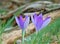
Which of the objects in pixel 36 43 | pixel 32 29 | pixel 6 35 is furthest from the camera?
pixel 32 29

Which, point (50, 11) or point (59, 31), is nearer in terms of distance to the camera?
point (59, 31)

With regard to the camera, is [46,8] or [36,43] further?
[46,8]

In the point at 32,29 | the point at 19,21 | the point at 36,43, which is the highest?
the point at 19,21

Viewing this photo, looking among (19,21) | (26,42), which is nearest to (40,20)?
(19,21)

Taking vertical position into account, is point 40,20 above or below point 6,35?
above

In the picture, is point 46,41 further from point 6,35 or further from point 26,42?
point 6,35

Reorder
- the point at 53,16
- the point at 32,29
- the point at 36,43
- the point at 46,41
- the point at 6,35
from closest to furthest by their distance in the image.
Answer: the point at 36,43 < the point at 46,41 < the point at 6,35 < the point at 32,29 < the point at 53,16

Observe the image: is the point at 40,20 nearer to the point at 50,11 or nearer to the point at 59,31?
the point at 59,31

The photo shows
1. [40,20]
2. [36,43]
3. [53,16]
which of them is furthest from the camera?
[53,16]

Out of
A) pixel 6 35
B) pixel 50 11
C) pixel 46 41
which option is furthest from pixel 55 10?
pixel 46 41
